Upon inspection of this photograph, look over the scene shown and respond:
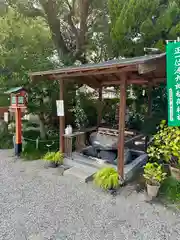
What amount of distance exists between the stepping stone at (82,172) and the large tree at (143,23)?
13.9 feet

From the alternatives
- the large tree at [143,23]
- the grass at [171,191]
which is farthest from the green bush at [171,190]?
the large tree at [143,23]

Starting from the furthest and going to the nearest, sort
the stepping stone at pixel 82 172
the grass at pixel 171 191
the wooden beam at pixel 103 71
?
the stepping stone at pixel 82 172
the wooden beam at pixel 103 71
the grass at pixel 171 191

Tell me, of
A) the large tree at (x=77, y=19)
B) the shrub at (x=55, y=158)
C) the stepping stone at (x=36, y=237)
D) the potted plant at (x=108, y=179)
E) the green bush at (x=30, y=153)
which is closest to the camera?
the stepping stone at (x=36, y=237)

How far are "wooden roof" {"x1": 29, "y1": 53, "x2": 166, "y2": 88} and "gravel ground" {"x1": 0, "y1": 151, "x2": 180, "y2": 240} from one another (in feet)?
8.33

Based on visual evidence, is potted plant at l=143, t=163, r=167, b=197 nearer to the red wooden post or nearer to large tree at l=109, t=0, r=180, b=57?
large tree at l=109, t=0, r=180, b=57

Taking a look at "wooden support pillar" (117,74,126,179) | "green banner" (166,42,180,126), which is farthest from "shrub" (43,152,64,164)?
"green banner" (166,42,180,126)

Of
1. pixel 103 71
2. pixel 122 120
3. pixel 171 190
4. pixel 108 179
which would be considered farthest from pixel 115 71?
pixel 171 190

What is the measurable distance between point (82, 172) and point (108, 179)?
1.00 m

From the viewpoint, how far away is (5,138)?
25.8ft

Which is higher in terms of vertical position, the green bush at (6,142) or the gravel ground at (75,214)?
the green bush at (6,142)

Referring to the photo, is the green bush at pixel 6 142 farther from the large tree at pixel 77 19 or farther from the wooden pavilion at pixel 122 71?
the large tree at pixel 77 19

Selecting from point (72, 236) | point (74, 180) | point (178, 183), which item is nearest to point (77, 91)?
point (74, 180)

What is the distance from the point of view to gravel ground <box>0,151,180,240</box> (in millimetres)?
2982

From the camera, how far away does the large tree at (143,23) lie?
6.28 meters
